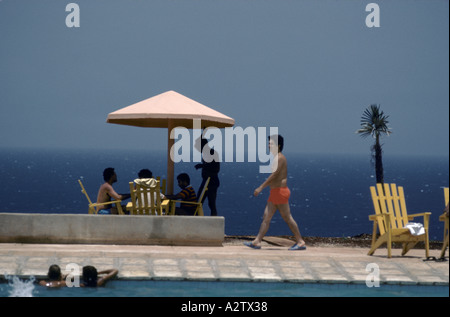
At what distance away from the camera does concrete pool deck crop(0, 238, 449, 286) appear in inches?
371

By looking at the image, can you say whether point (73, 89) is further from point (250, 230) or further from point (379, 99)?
point (250, 230)

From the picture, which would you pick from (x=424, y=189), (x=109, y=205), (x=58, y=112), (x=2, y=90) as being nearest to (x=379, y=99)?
(x=424, y=189)

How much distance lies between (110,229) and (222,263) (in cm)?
227

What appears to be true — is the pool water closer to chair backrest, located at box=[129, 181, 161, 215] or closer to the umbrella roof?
chair backrest, located at box=[129, 181, 161, 215]

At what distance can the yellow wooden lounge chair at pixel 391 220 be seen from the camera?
1079 centimetres

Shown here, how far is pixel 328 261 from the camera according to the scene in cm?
1050

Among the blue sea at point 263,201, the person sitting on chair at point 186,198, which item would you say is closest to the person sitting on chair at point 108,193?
the person sitting on chair at point 186,198

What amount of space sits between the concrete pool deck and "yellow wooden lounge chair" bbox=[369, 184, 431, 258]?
0.25 metres

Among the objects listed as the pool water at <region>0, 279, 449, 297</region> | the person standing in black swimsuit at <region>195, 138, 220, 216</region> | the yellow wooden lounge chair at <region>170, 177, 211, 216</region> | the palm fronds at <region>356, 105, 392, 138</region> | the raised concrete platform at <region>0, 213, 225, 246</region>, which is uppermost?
the palm fronds at <region>356, 105, 392, 138</region>

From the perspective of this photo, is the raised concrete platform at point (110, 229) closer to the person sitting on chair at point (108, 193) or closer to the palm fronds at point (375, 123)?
the person sitting on chair at point (108, 193)

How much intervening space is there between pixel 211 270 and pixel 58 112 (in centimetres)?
16739

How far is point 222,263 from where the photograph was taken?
1016 cm

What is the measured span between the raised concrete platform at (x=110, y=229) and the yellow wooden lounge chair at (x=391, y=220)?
8.07 ft

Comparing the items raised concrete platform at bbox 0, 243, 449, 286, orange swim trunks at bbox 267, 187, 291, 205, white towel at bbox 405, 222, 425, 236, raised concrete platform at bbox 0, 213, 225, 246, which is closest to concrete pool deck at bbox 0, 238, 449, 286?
raised concrete platform at bbox 0, 243, 449, 286
